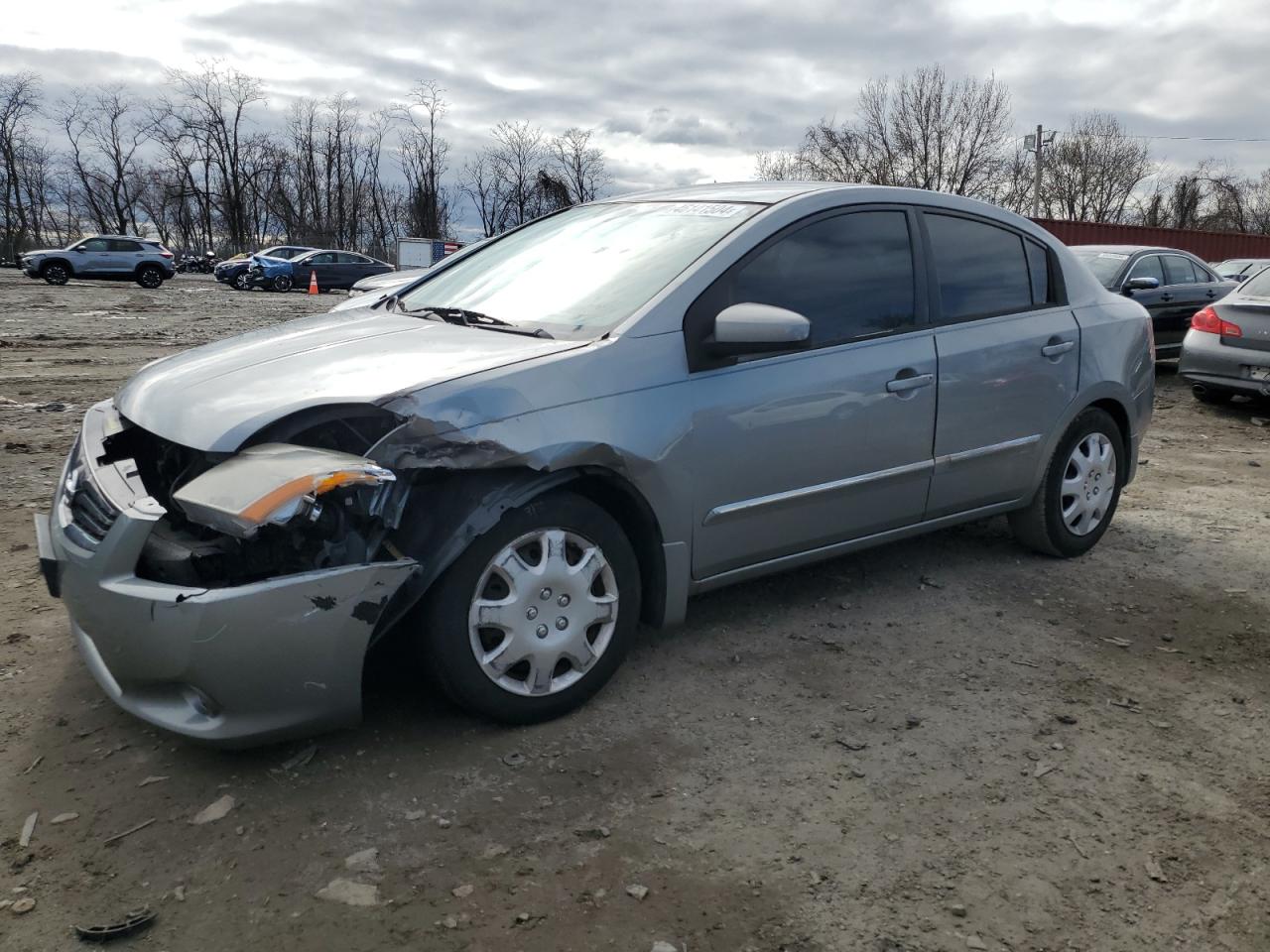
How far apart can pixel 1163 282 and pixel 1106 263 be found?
86cm

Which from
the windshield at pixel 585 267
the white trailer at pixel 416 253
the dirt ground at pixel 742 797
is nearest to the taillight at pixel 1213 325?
the dirt ground at pixel 742 797

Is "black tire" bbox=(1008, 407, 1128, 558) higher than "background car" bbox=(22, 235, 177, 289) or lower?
lower

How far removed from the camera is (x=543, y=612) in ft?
9.68

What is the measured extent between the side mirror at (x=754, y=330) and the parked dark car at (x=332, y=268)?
1164 inches

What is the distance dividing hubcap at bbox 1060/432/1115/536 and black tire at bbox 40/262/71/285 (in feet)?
96.2

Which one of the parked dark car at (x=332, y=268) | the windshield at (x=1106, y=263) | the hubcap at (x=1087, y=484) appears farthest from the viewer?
the parked dark car at (x=332, y=268)

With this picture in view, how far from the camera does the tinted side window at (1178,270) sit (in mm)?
11672

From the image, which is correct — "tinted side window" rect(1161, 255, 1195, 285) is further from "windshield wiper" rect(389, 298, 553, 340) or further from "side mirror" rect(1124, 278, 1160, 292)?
"windshield wiper" rect(389, 298, 553, 340)

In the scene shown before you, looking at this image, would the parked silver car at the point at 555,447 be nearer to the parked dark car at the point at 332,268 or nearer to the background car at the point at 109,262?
the background car at the point at 109,262

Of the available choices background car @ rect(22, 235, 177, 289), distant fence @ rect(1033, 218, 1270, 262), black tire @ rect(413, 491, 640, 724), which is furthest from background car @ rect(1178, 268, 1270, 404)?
background car @ rect(22, 235, 177, 289)

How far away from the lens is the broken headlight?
2426 mm

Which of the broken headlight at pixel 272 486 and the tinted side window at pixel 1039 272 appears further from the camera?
the tinted side window at pixel 1039 272

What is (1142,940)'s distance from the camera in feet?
7.25

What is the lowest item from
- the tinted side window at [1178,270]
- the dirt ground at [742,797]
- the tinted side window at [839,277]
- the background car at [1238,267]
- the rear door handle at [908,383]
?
the dirt ground at [742,797]
